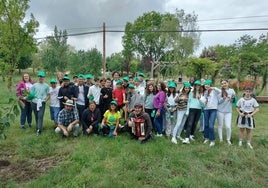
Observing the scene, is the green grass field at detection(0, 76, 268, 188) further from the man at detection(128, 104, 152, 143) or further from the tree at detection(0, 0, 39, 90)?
the tree at detection(0, 0, 39, 90)

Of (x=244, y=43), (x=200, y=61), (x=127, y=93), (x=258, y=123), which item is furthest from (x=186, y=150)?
(x=244, y=43)

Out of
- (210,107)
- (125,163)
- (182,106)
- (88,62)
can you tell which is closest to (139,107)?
(182,106)

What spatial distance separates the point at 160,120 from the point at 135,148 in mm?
1494

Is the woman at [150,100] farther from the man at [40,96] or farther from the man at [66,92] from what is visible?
the man at [40,96]

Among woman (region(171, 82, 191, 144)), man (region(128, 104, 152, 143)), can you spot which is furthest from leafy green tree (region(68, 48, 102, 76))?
woman (region(171, 82, 191, 144))

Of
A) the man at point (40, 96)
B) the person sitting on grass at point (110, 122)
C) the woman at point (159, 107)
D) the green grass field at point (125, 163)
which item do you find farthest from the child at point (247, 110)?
the man at point (40, 96)

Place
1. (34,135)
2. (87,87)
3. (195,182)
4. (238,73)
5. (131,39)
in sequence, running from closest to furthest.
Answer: (195,182) < (34,135) < (87,87) < (238,73) < (131,39)

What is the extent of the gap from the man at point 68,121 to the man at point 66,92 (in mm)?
262

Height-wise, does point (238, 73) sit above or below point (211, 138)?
above

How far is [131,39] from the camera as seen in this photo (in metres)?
46.1

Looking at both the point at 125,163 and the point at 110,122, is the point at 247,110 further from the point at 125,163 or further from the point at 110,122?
the point at 110,122

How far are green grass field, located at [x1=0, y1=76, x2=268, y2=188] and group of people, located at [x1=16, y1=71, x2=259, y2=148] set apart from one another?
13.8 inches

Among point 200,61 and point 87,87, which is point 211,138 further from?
point 200,61

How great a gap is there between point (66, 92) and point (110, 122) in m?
1.41
